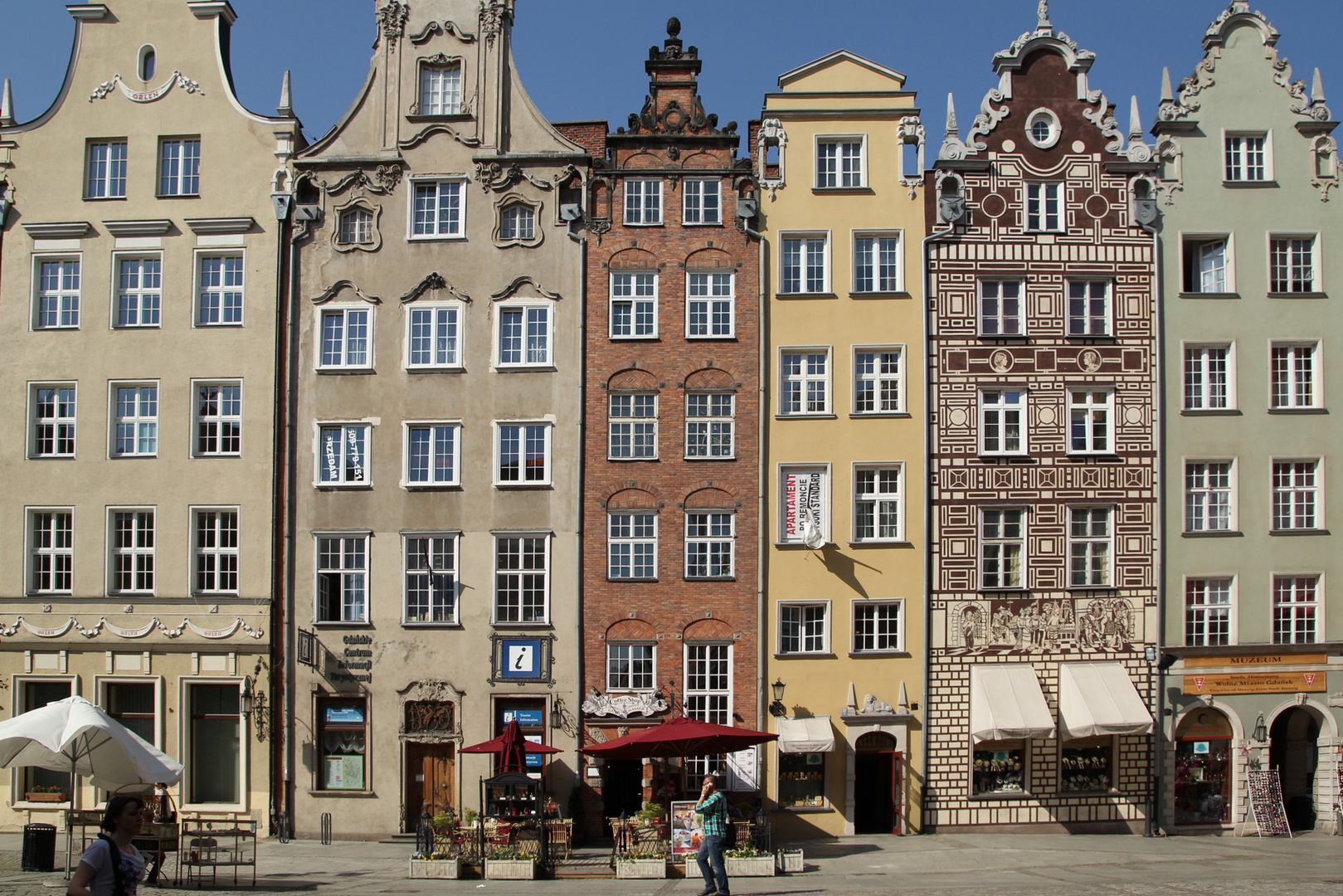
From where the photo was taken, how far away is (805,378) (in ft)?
90.0

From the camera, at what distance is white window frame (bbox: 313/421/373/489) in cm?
2738

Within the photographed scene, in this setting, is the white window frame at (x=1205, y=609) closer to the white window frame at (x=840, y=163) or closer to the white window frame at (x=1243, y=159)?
the white window frame at (x=1243, y=159)

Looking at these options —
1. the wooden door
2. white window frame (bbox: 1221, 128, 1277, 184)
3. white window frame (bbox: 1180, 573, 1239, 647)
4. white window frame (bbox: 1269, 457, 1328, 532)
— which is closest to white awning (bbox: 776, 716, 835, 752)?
the wooden door

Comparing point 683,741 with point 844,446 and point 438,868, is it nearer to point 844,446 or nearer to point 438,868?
point 438,868

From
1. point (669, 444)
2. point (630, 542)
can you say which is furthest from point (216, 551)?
point (669, 444)

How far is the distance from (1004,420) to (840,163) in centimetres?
728

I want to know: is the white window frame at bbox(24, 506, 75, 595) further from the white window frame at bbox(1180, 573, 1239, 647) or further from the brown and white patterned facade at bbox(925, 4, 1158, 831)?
the white window frame at bbox(1180, 573, 1239, 647)

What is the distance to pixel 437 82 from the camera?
1118 inches

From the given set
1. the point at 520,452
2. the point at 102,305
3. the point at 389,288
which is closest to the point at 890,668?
the point at 520,452

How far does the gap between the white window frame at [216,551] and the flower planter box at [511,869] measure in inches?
390

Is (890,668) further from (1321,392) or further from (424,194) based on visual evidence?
(424,194)

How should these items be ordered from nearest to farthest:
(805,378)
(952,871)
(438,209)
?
(952,871) → (805,378) → (438,209)

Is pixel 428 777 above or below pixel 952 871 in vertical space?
above

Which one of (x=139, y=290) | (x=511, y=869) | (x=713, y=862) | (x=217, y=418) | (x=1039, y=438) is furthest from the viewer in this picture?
(x=139, y=290)
